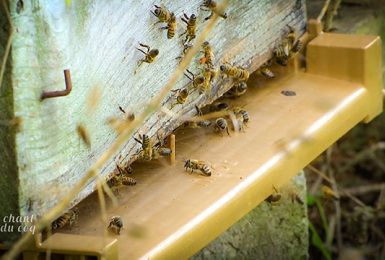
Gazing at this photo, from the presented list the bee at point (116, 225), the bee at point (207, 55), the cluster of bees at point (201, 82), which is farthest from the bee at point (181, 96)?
the bee at point (116, 225)

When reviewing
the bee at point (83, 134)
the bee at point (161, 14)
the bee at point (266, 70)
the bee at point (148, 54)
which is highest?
the bee at point (161, 14)

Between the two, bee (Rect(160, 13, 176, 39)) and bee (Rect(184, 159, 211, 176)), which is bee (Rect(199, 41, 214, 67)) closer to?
bee (Rect(160, 13, 176, 39))

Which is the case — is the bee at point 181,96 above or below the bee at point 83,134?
below

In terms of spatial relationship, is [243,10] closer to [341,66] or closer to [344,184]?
[341,66]

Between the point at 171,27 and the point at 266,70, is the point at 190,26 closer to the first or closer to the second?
the point at 171,27

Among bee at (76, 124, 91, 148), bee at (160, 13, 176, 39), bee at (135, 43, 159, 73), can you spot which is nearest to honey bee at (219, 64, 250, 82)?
bee at (160, 13, 176, 39)

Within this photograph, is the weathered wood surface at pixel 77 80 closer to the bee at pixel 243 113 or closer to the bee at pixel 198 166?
the bee at pixel 198 166

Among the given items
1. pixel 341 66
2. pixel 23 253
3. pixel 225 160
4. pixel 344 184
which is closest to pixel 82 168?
pixel 23 253
